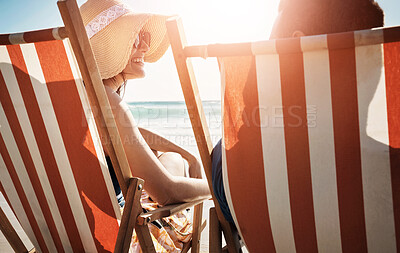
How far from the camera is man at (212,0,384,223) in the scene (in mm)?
905

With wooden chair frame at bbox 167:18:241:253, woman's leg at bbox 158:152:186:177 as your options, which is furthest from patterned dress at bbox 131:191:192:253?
wooden chair frame at bbox 167:18:241:253

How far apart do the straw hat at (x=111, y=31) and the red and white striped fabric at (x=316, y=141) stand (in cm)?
66

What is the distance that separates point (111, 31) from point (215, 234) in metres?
0.97

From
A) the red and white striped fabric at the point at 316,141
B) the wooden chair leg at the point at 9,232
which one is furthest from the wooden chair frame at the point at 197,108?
the wooden chair leg at the point at 9,232

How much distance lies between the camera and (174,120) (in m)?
12.4

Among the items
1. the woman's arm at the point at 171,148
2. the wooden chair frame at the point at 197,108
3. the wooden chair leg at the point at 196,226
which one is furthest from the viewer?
the woman's arm at the point at 171,148

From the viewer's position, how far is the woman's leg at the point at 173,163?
1.80m

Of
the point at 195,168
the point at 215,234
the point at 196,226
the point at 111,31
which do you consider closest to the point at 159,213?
the point at 215,234

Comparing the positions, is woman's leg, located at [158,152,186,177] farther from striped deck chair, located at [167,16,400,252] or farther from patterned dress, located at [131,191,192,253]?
striped deck chair, located at [167,16,400,252]

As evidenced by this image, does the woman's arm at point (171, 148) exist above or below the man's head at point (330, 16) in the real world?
below

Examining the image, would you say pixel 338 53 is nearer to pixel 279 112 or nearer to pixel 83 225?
pixel 279 112

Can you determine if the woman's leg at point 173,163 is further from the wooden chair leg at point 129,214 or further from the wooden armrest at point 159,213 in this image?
the wooden chair leg at point 129,214

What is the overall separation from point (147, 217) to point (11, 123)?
63 cm

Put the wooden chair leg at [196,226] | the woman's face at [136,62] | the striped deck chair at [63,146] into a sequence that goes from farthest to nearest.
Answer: the wooden chair leg at [196,226] < the woman's face at [136,62] < the striped deck chair at [63,146]
